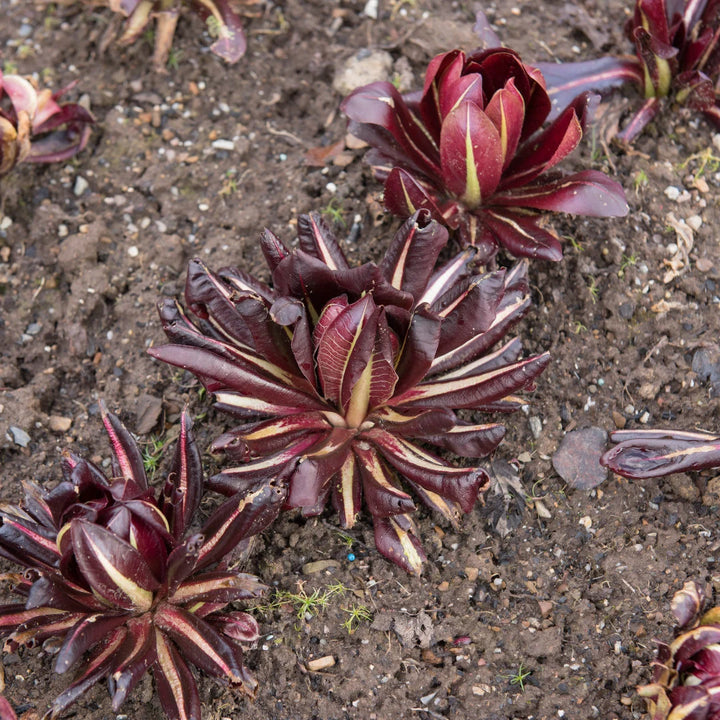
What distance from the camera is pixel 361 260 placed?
3221 millimetres

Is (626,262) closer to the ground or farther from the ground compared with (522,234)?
closer to the ground

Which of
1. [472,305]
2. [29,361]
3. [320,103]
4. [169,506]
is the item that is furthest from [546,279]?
[29,361]

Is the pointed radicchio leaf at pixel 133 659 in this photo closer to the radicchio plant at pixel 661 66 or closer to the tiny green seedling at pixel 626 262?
the tiny green seedling at pixel 626 262

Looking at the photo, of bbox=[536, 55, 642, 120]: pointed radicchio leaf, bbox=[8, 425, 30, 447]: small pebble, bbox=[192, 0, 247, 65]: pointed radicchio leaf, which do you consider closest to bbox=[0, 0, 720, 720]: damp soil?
bbox=[8, 425, 30, 447]: small pebble

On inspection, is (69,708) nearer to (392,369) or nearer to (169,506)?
(169,506)

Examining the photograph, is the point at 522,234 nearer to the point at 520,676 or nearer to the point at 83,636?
the point at 520,676

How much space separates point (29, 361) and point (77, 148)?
98cm

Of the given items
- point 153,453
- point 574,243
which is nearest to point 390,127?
point 574,243

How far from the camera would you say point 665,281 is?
317 centimetres

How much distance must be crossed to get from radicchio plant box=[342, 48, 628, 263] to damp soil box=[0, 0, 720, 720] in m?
0.26

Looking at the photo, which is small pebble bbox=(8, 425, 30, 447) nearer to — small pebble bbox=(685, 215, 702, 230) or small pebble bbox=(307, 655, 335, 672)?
small pebble bbox=(307, 655, 335, 672)

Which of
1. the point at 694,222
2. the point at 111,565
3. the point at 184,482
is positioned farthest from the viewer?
the point at 694,222

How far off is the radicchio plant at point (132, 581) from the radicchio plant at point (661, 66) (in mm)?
2155

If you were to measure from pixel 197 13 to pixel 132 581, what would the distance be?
8.37 ft
